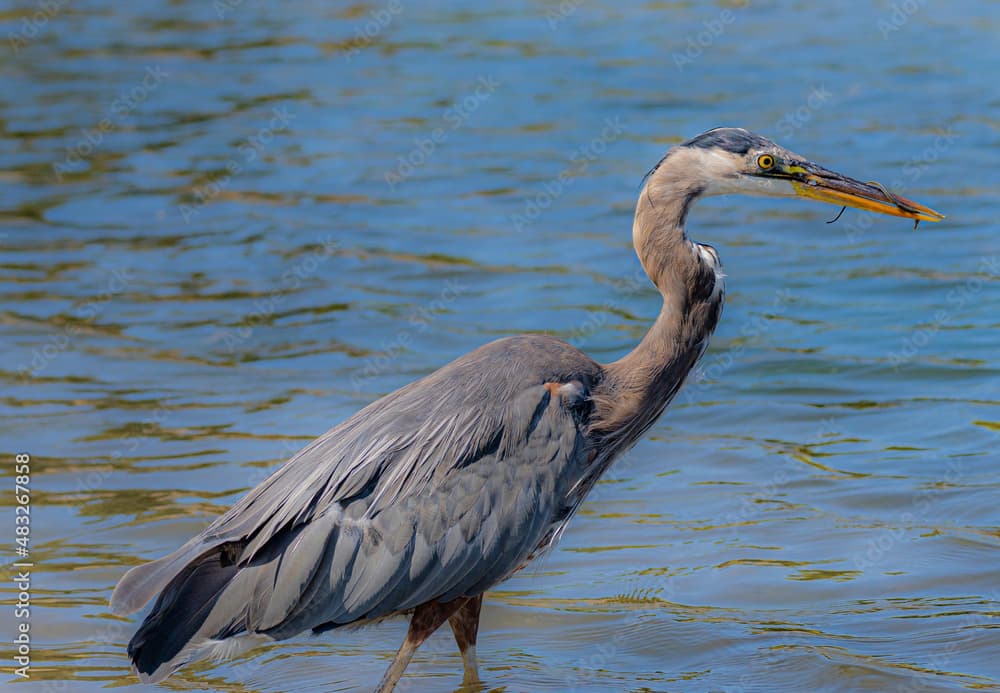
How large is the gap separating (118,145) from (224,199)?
2.51m

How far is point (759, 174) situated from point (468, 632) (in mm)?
2152

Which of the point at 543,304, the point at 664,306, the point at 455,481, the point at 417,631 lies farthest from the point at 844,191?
the point at 543,304

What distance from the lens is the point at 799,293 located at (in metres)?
10.8

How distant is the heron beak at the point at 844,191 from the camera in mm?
5863

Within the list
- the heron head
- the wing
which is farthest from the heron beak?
the wing

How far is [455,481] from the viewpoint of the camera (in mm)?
5492

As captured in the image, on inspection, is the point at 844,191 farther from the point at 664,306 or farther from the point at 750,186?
the point at 664,306

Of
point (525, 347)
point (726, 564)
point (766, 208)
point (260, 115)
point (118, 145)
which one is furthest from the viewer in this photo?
point (260, 115)

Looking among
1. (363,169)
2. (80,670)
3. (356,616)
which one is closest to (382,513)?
(356,616)

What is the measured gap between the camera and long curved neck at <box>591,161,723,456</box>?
5855 millimetres

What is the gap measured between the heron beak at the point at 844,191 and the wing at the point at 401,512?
3.93ft

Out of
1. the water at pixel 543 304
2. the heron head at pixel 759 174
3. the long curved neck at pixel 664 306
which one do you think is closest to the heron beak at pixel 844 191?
the heron head at pixel 759 174

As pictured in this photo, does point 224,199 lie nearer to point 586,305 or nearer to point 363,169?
point 363,169

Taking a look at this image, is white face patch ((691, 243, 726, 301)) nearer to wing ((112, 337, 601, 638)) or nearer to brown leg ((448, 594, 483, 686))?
wing ((112, 337, 601, 638))
